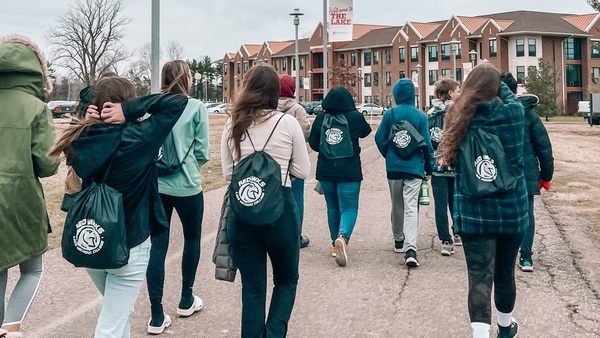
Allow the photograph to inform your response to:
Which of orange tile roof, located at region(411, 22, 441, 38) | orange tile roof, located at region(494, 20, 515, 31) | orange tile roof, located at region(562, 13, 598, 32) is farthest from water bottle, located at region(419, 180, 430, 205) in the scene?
orange tile roof, located at region(411, 22, 441, 38)

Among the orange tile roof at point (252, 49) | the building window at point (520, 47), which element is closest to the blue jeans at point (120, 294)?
the building window at point (520, 47)

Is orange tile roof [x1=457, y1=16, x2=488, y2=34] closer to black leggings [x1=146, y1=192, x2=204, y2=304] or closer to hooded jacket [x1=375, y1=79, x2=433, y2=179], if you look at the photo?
hooded jacket [x1=375, y1=79, x2=433, y2=179]

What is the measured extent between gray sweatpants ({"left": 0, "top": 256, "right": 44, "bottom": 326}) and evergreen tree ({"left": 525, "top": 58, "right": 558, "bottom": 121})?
170ft

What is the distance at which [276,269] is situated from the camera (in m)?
3.95

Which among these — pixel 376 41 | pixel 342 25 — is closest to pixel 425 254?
pixel 342 25

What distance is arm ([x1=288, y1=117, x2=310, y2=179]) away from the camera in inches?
155

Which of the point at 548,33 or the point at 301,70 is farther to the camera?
the point at 301,70

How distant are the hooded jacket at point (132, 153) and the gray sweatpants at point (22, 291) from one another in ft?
3.71

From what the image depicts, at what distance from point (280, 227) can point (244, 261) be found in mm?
329

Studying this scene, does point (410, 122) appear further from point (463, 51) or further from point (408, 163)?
point (463, 51)

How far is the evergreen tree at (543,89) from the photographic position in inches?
2060

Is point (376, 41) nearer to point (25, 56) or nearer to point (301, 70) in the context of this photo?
point (301, 70)

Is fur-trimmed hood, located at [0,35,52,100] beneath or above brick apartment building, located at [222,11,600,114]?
beneath

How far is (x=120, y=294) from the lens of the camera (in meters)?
3.45
